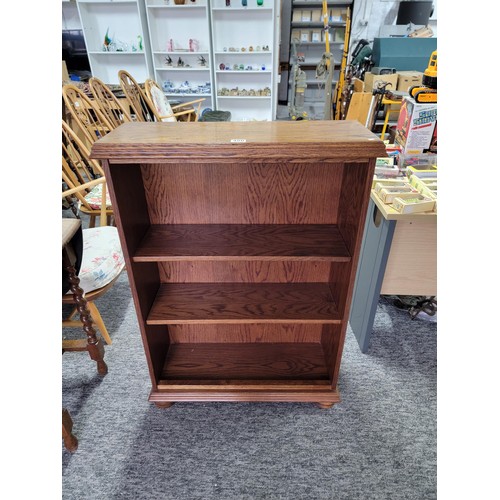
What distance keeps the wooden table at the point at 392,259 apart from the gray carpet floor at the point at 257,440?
0.27m

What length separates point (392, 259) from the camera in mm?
1399

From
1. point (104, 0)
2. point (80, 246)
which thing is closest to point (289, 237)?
point (80, 246)

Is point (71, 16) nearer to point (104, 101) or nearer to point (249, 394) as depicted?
point (104, 101)

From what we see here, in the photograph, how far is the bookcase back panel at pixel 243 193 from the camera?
1.06m

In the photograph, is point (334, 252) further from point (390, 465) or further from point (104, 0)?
point (104, 0)

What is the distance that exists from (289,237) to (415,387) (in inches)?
36.0

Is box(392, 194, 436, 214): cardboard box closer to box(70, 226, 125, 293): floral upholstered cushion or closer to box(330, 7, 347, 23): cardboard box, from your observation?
box(70, 226, 125, 293): floral upholstered cushion

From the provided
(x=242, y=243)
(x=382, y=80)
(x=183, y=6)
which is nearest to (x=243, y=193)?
(x=242, y=243)

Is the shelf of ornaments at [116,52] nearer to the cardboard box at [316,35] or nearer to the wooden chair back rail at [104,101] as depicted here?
the wooden chair back rail at [104,101]

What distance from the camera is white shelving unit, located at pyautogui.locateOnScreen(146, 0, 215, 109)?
→ 3.91m

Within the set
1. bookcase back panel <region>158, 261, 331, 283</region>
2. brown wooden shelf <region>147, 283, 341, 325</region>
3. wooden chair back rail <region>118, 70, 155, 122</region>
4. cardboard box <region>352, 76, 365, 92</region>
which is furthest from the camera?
cardboard box <region>352, 76, 365, 92</region>

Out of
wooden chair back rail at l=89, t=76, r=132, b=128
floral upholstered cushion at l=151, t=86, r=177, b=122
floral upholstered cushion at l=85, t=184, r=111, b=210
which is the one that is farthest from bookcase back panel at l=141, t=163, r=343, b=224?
floral upholstered cushion at l=151, t=86, r=177, b=122

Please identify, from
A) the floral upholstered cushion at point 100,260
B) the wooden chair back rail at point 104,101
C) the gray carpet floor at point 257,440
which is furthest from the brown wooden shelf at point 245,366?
the wooden chair back rail at point 104,101

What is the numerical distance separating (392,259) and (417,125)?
593 millimetres
